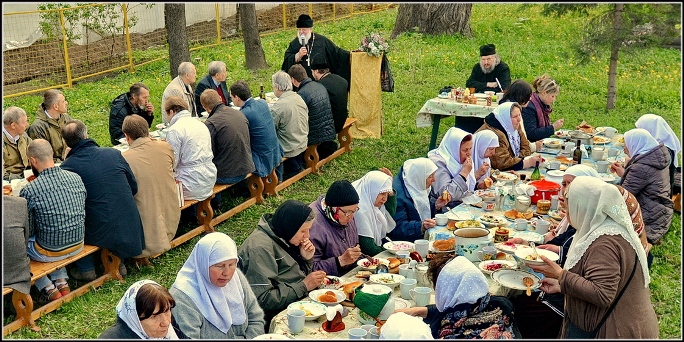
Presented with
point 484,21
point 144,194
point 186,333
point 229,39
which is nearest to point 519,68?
point 484,21

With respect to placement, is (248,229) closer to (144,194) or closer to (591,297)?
(144,194)

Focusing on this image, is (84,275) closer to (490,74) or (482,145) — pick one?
(482,145)

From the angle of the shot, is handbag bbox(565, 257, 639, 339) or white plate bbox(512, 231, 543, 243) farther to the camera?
white plate bbox(512, 231, 543, 243)

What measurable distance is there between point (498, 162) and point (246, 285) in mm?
4245

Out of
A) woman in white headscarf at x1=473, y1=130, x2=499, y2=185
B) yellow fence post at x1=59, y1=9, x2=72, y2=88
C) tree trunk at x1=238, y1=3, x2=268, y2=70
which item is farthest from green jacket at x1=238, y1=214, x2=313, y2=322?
tree trunk at x1=238, y1=3, x2=268, y2=70

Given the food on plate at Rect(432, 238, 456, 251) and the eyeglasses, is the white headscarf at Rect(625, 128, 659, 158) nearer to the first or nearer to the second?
the food on plate at Rect(432, 238, 456, 251)

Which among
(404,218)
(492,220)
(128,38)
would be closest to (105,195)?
(404,218)

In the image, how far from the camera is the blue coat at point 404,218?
21.8 ft

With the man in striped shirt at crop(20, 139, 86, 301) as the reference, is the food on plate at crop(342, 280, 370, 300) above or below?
below

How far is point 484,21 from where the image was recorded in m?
20.8

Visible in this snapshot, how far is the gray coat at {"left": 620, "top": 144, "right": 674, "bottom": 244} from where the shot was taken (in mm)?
7238

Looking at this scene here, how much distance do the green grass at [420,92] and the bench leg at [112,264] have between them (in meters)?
0.10

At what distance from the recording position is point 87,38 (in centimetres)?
1562

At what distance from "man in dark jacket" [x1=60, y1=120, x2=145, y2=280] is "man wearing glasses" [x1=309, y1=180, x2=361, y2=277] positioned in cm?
203
